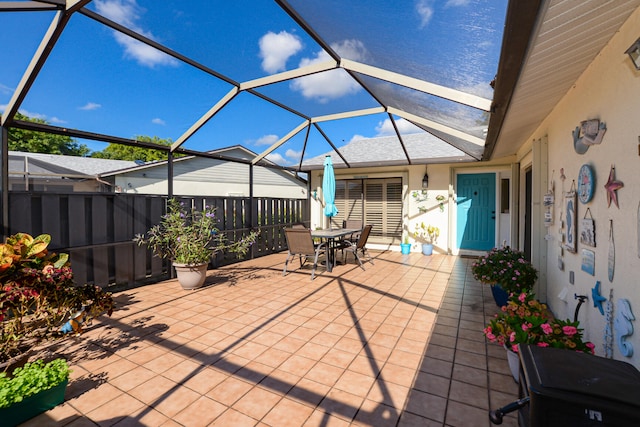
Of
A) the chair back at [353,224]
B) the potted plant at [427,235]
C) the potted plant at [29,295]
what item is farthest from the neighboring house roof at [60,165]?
the potted plant at [427,235]

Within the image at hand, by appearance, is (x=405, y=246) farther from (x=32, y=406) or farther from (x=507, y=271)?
(x=32, y=406)

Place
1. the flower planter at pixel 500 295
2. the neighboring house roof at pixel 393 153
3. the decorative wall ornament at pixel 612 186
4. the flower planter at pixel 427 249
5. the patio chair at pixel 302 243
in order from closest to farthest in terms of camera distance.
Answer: the decorative wall ornament at pixel 612 186
the flower planter at pixel 500 295
the patio chair at pixel 302 243
the neighboring house roof at pixel 393 153
the flower planter at pixel 427 249

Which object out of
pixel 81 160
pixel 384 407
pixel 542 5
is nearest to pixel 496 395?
pixel 384 407

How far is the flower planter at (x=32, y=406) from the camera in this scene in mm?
1683

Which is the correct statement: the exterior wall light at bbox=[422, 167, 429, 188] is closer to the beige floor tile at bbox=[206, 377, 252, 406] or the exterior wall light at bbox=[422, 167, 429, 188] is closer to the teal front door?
the teal front door

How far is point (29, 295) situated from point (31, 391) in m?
0.58

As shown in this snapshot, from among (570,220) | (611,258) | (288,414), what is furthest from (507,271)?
(288,414)

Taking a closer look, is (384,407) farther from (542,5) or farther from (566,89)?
(566,89)

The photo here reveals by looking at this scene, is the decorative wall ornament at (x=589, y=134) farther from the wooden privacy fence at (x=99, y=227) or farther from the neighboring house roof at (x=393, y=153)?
the wooden privacy fence at (x=99, y=227)

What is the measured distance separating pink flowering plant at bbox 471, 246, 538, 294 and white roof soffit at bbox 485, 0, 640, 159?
5.67 feet

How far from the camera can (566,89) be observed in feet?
8.84

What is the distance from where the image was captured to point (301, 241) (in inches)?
208

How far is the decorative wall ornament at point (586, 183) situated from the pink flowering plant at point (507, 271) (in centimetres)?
126

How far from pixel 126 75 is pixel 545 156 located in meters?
5.48
